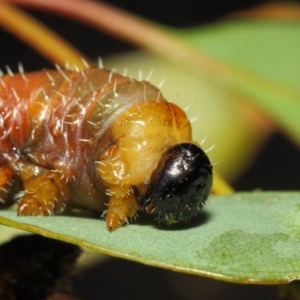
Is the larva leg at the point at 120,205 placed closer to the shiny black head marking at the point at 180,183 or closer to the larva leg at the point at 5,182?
the shiny black head marking at the point at 180,183

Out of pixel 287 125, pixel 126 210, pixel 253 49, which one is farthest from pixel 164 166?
pixel 253 49

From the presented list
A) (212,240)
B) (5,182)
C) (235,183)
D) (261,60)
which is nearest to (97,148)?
(5,182)

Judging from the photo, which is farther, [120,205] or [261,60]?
[261,60]

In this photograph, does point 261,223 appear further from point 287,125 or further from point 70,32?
point 70,32

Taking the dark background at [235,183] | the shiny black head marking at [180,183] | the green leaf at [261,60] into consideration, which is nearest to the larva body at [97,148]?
the shiny black head marking at [180,183]

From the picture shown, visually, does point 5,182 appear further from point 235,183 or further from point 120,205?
point 235,183

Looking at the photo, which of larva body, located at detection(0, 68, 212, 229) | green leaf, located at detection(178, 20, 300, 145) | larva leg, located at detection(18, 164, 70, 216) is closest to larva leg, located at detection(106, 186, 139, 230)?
larva body, located at detection(0, 68, 212, 229)
